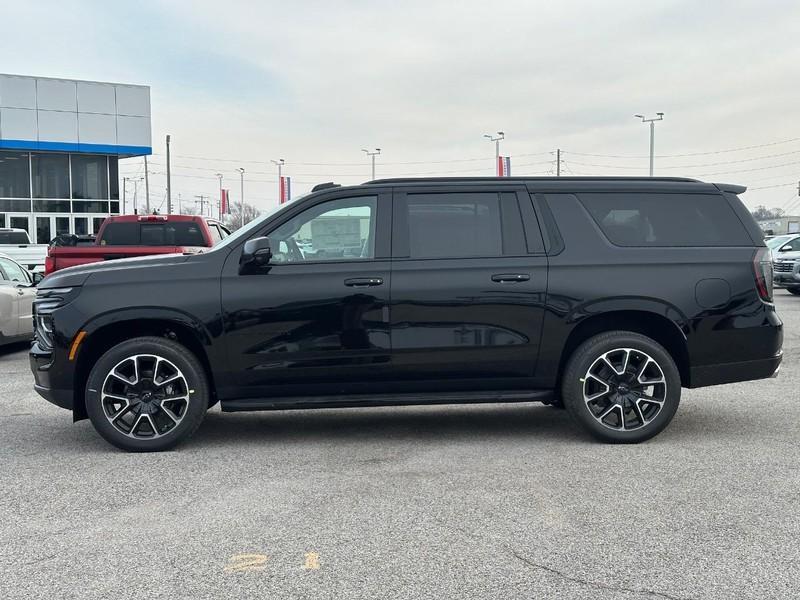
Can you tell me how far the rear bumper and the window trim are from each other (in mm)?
1564

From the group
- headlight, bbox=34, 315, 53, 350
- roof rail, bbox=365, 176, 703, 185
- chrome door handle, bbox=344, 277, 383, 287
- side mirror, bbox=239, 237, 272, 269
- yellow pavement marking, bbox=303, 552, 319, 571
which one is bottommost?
yellow pavement marking, bbox=303, 552, 319, 571

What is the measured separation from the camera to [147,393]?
6020mm

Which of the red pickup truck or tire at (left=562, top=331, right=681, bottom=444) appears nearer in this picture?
tire at (left=562, top=331, right=681, bottom=444)

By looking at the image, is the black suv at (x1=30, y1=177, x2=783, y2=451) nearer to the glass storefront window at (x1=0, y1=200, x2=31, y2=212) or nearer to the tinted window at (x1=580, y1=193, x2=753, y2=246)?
the tinted window at (x1=580, y1=193, x2=753, y2=246)

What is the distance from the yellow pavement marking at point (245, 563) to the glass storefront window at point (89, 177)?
41.5 meters

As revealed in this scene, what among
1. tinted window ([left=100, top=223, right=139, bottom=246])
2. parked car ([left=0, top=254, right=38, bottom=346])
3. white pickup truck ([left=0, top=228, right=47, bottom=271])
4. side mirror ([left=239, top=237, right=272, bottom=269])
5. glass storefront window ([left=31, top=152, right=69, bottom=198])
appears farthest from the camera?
glass storefront window ([left=31, top=152, right=69, bottom=198])

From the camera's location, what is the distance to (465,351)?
6094mm

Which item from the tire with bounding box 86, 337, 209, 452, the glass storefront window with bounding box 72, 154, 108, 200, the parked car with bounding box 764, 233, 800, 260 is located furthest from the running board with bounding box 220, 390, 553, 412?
the glass storefront window with bounding box 72, 154, 108, 200

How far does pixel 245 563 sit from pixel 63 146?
40.5m

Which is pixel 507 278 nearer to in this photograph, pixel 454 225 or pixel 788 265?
pixel 454 225

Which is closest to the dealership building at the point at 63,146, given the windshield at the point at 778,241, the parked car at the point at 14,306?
the windshield at the point at 778,241

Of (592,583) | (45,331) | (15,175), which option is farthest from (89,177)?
(592,583)

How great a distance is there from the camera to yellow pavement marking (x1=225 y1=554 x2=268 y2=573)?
3.87 m

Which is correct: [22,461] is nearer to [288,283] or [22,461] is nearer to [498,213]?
[288,283]
